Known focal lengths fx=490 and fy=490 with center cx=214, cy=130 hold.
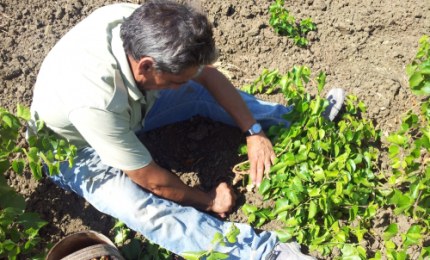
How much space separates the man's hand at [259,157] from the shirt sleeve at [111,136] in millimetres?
548

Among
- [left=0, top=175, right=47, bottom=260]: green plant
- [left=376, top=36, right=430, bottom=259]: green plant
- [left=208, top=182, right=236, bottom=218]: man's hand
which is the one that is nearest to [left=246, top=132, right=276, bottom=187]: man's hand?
[left=208, top=182, right=236, bottom=218]: man's hand

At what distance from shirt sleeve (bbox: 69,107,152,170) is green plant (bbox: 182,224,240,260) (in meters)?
0.39

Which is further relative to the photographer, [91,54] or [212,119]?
[212,119]

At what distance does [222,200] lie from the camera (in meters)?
2.20

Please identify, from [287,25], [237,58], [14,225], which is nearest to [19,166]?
[14,225]

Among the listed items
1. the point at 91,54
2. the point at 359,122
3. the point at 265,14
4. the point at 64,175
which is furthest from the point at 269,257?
the point at 265,14

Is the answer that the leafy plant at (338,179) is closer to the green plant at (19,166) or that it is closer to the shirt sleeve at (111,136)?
the shirt sleeve at (111,136)

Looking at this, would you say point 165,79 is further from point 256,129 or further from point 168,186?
point 256,129

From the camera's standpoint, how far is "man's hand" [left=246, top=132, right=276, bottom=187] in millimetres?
2207

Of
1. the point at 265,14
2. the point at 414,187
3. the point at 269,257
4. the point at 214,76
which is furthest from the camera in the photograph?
the point at 265,14

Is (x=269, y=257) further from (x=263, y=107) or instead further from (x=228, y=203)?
(x=263, y=107)

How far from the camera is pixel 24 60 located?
267 cm

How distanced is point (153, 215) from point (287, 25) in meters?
1.38

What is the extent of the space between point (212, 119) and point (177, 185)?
1.81ft
